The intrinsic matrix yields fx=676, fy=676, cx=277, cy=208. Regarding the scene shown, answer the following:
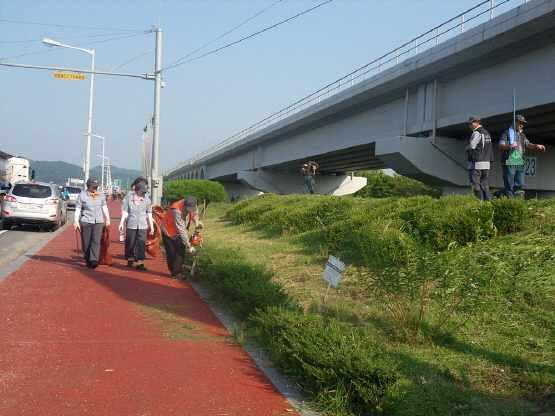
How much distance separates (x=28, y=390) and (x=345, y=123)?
2495cm

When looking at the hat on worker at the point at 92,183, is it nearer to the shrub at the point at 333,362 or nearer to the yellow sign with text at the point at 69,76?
the shrub at the point at 333,362

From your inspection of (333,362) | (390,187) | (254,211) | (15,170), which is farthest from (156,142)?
(15,170)

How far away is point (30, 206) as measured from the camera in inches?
808

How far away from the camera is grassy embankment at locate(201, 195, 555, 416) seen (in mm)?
4770

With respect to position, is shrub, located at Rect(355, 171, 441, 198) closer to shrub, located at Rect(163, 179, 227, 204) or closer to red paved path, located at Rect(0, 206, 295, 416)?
shrub, located at Rect(163, 179, 227, 204)

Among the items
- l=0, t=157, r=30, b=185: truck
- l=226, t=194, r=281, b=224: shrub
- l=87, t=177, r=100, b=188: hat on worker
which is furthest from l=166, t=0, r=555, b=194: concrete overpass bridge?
l=0, t=157, r=30, b=185: truck

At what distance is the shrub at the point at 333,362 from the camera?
4.67 meters

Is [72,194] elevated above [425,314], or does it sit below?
above

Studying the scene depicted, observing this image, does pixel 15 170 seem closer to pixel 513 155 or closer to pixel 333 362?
pixel 513 155

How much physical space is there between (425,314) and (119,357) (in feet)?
9.76

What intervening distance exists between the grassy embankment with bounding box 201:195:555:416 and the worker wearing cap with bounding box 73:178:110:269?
223 cm

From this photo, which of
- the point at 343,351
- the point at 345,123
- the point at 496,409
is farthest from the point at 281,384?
the point at 345,123

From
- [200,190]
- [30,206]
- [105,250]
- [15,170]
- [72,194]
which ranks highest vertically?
[15,170]

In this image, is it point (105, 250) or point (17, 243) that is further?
point (17, 243)
